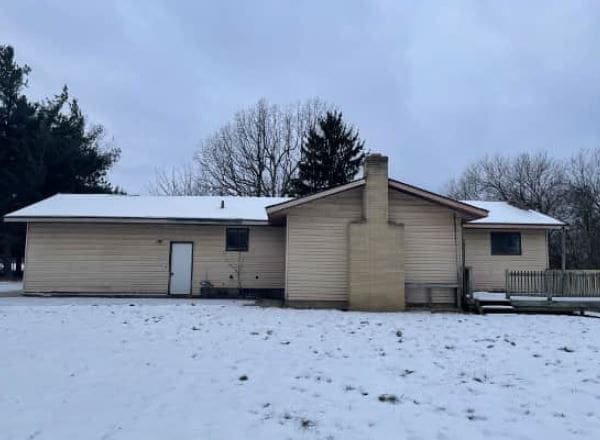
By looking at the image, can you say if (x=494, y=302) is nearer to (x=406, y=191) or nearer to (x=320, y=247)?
(x=406, y=191)

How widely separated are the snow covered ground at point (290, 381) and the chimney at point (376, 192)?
16.1ft

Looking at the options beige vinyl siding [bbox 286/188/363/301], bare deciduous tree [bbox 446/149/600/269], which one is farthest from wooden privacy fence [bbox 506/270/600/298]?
bare deciduous tree [bbox 446/149/600/269]

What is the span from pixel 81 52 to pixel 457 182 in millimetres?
36898

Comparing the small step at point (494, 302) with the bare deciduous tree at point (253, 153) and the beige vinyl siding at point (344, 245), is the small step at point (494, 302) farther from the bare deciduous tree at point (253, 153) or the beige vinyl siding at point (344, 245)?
the bare deciduous tree at point (253, 153)

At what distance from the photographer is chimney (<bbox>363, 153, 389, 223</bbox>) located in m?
14.9

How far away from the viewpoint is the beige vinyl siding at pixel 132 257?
1834cm

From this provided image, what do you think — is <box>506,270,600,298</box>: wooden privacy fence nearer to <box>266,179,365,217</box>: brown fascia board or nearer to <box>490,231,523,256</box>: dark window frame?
<box>490,231,523,256</box>: dark window frame

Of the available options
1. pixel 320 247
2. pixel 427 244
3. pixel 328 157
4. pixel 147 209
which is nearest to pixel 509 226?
pixel 427 244

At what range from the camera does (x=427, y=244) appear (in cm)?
1550

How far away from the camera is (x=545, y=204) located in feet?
123

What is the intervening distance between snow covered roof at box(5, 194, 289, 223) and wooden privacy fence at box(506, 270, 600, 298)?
885 centimetres

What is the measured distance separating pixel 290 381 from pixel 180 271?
1345 centimetres

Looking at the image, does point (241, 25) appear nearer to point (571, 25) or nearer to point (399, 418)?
point (571, 25)

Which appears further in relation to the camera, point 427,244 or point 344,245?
point 427,244
